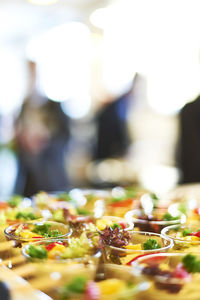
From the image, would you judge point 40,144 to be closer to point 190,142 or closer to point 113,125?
point 113,125

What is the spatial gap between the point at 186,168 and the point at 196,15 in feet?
5.68

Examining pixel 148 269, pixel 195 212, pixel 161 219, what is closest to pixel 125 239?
pixel 148 269

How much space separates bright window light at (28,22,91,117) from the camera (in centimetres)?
940

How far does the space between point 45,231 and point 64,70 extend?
8.68 metres

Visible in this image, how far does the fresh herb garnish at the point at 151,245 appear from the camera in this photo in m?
1.30

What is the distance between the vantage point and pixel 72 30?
26.9 ft

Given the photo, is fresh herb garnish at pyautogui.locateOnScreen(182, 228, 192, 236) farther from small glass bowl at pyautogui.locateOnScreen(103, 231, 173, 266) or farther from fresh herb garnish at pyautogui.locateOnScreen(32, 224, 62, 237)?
fresh herb garnish at pyautogui.locateOnScreen(32, 224, 62, 237)

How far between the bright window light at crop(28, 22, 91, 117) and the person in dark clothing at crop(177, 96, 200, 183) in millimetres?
5329

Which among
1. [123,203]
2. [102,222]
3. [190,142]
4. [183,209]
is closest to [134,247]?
[102,222]

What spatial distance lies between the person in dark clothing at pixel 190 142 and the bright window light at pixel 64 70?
533cm

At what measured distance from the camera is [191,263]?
110 cm

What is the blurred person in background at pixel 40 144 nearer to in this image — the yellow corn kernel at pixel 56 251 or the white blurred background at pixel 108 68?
the white blurred background at pixel 108 68

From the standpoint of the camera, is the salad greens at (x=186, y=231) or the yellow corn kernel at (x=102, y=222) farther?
the yellow corn kernel at (x=102, y=222)

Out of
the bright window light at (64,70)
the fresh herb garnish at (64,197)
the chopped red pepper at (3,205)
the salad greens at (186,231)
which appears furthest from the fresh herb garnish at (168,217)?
the bright window light at (64,70)
